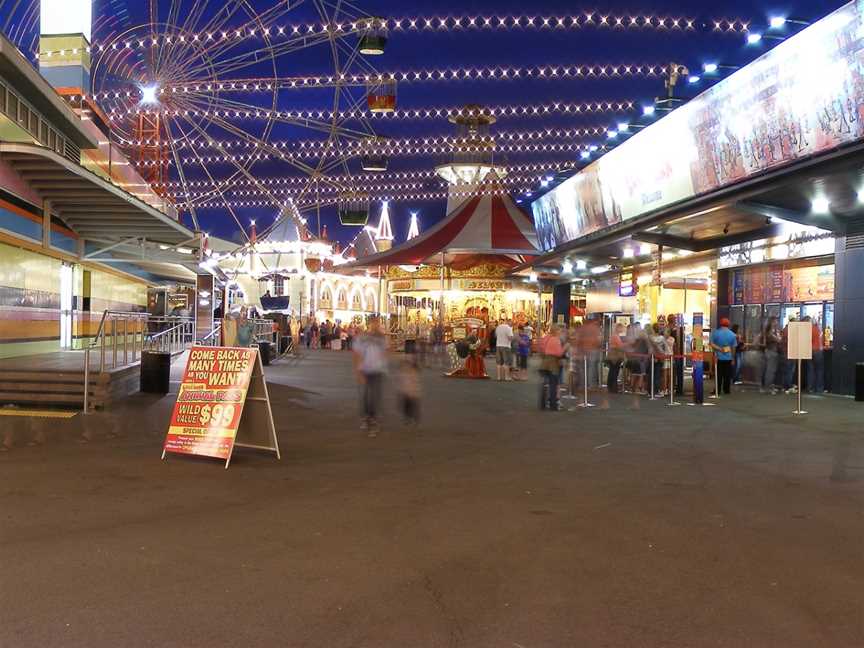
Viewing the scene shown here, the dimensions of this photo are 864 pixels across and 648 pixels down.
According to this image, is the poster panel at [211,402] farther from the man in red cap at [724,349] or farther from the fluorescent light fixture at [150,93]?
the man in red cap at [724,349]

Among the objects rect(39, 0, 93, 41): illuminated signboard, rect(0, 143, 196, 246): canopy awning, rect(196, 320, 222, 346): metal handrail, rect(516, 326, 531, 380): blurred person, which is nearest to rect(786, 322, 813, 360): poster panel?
rect(516, 326, 531, 380): blurred person

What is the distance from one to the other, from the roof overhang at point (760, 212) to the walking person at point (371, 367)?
7123mm

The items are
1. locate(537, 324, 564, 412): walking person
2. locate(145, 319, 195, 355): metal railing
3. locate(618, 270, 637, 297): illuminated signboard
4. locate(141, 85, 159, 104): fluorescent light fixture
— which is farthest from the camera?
locate(618, 270, 637, 297): illuminated signboard

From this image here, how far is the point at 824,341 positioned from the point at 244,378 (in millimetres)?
13595

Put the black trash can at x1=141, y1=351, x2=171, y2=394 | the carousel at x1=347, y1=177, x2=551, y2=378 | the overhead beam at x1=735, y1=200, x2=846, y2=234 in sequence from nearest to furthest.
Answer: the overhead beam at x1=735, y1=200, x2=846, y2=234 < the black trash can at x1=141, y1=351, x2=171, y2=394 < the carousel at x1=347, y1=177, x2=551, y2=378

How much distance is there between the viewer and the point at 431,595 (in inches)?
200

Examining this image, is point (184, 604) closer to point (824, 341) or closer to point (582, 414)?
point (582, 414)

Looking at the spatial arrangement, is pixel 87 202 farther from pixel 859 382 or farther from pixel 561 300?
pixel 561 300

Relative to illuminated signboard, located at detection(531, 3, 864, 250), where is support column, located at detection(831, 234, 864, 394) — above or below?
below

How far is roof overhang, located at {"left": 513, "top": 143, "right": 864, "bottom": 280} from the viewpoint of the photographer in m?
13.6

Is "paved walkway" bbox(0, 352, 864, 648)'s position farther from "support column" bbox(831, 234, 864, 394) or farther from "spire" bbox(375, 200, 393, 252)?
"spire" bbox(375, 200, 393, 252)

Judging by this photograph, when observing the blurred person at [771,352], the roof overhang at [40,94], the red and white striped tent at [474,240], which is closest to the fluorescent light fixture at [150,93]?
the roof overhang at [40,94]

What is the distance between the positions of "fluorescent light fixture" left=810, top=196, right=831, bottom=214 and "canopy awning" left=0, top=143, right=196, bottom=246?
1447 centimetres

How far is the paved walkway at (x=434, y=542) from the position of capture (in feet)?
15.0
